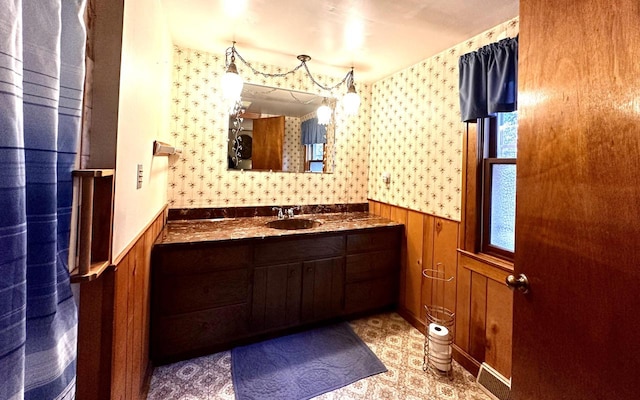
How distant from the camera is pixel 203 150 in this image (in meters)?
2.48

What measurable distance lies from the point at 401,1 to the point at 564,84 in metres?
1.01

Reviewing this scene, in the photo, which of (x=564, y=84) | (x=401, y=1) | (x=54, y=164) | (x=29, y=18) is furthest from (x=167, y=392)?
(x=401, y=1)

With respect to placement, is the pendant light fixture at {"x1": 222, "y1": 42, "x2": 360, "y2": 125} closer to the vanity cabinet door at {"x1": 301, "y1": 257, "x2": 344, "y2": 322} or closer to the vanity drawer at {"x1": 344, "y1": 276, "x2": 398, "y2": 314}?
the vanity cabinet door at {"x1": 301, "y1": 257, "x2": 344, "y2": 322}

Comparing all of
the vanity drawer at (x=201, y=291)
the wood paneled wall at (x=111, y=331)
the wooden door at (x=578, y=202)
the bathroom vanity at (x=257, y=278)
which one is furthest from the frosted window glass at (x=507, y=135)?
the wood paneled wall at (x=111, y=331)

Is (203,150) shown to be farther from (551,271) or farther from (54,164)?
(551,271)

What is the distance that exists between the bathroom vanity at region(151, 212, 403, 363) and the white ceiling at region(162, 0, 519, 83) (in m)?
1.42

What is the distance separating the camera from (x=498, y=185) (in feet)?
6.25

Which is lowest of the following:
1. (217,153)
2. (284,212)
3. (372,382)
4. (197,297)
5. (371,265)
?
(372,382)

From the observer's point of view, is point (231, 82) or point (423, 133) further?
point (423, 133)

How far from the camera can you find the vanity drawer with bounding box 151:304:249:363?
1829 millimetres

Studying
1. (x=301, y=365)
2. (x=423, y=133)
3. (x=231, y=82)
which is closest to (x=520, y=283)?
(x=301, y=365)

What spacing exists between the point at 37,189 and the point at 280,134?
A: 2.35 m

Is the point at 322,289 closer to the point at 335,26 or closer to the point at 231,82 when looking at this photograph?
the point at 231,82

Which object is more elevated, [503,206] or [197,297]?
[503,206]
